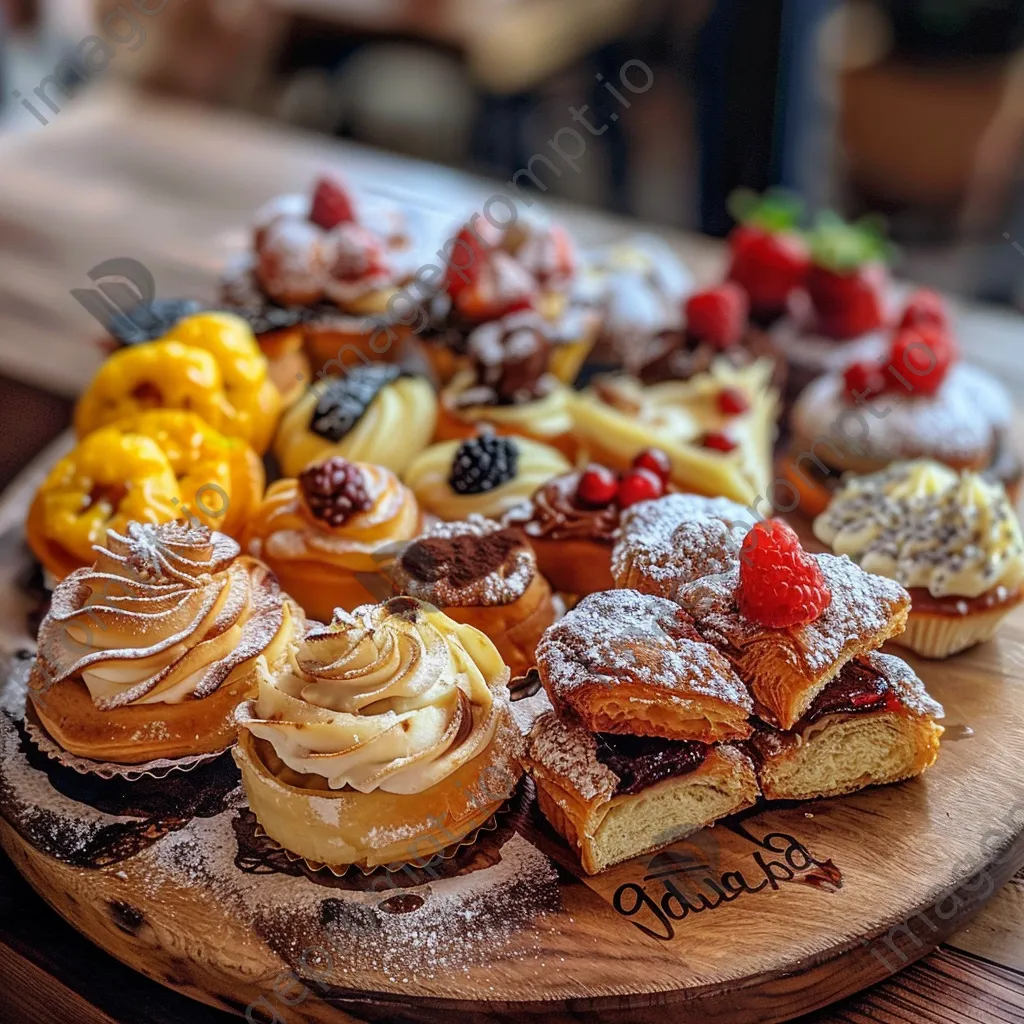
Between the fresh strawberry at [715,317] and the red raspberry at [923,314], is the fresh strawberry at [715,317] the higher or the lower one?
the lower one

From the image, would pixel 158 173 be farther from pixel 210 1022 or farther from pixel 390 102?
pixel 210 1022

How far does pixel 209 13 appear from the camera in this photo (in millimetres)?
6715

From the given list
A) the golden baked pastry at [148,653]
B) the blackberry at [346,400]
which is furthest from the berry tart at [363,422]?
the golden baked pastry at [148,653]

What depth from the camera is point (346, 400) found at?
329 centimetres

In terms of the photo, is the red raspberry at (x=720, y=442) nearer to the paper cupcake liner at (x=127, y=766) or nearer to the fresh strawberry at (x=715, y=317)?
the fresh strawberry at (x=715, y=317)

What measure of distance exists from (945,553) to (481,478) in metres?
1.14

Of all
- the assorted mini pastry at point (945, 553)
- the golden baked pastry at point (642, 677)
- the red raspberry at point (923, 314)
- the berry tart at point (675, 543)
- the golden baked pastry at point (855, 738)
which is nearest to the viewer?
the golden baked pastry at point (642, 677)

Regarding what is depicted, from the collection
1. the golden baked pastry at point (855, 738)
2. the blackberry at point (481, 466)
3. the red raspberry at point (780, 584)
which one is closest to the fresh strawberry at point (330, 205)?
the blackberry at point (481, 466)

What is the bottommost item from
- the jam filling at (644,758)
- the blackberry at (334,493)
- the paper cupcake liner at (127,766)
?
the paper cupcake liner at (127,766)

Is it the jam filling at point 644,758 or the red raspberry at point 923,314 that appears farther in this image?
the red raspberry at point 923,314

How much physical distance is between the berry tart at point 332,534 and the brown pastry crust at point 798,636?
31.2 inches

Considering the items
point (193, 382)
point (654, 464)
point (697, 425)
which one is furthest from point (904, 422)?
point (193, 382)

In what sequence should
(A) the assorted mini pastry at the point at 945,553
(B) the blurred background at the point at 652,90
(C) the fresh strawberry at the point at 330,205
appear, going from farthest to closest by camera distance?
1. (B) the blurred background at the point at 652,90
2. (C) the fresh strawberry at the point at 330,205
3. (A) the assorted mini pastry at the point at 945,553

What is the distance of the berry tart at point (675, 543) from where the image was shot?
8.37 ft
